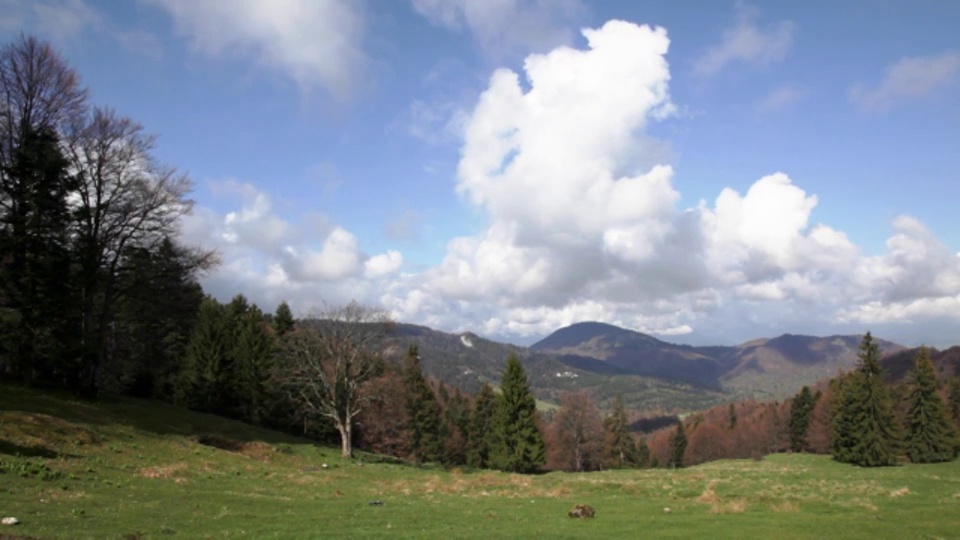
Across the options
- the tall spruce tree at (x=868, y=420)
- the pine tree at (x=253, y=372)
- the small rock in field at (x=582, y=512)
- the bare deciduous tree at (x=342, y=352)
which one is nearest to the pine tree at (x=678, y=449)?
the tall spruce tree at (x=868, y=420)

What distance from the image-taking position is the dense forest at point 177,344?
33.0 meters

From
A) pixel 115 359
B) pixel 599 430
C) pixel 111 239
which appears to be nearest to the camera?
pixel 111 239

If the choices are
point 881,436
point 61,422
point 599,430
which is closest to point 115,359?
point 61,422

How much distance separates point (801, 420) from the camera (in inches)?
4077

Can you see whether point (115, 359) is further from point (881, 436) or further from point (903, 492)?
point (881, 436)

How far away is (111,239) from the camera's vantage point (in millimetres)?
35938

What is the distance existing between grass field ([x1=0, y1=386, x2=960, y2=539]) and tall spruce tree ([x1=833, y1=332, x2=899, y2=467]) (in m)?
23.7

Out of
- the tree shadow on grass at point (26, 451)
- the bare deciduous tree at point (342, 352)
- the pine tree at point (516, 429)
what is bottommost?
the pine tree at point (516, 429)

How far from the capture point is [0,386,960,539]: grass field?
16.0 metres

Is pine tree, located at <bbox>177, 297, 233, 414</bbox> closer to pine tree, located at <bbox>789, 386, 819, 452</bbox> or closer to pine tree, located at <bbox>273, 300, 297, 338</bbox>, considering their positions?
pine tree, located at <bbox>273, 300, 297, 338</bbox>

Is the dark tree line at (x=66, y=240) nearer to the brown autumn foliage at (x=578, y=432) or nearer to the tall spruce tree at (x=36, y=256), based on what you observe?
the tall spruce tree at (x=36, y=256)

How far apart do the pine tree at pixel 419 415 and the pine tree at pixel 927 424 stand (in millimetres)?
59384

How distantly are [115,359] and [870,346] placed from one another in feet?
257

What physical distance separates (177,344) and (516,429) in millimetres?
43336
